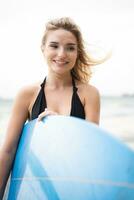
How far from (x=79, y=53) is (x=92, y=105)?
272 mm

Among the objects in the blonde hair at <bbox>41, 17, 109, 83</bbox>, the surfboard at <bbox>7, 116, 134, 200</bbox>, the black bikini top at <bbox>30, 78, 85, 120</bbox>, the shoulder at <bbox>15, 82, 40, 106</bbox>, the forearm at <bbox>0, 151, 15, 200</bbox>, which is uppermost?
the blonde hair at <bbox>41, 17, 109, 83</bbox>

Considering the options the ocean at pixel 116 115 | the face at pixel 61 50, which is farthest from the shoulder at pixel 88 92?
the ocean at pixel 116 115

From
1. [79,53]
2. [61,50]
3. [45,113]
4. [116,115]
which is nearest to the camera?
[45,113]

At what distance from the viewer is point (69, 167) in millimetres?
1873

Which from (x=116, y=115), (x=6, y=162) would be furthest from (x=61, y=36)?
(x=116, y=115)

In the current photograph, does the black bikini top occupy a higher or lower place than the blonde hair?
lower

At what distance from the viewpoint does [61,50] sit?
7.32 ft

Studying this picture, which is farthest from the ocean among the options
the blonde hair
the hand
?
the hand

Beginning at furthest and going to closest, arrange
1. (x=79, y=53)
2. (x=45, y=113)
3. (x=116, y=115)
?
(x=116, y=115) < (x=79, y=53) < (x=45, y=113)

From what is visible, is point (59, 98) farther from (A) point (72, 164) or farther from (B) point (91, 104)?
(A) point (72, 164)

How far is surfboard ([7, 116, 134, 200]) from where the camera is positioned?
1.76m

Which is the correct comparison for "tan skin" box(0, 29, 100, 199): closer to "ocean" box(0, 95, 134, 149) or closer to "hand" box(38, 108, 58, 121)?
"hand" box(38, 108, 58, 121)

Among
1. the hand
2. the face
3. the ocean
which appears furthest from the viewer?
the ocean

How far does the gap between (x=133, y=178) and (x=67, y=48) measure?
0.75 m
